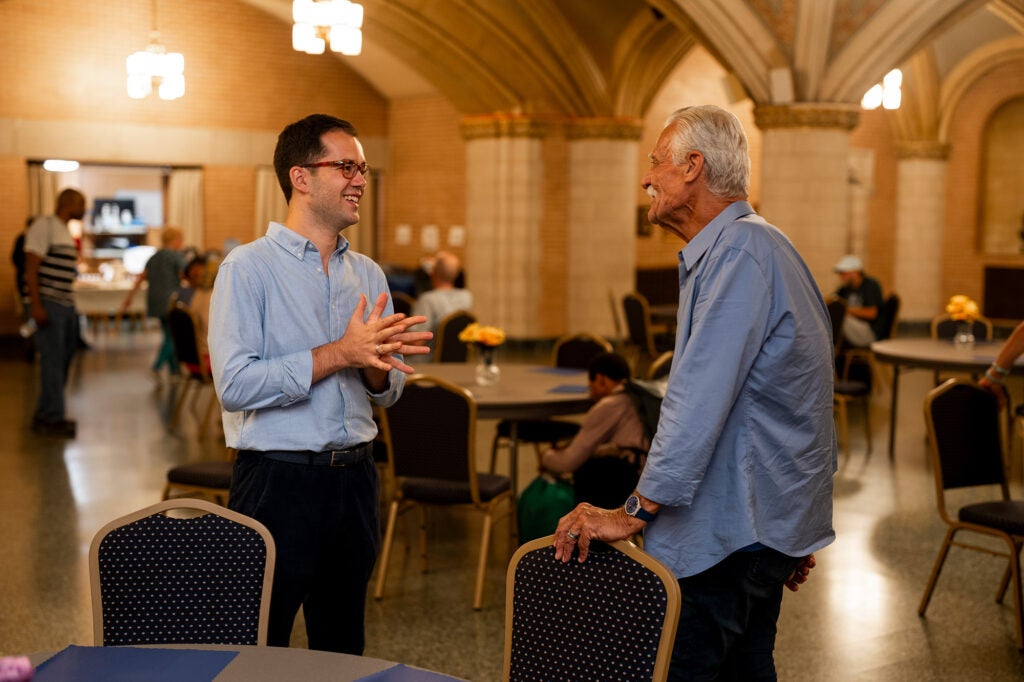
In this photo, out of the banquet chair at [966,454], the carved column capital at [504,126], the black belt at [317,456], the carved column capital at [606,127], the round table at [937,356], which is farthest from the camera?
the carved column capital at [606,127]


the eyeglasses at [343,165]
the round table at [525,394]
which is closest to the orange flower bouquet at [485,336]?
the round table at [525,394]

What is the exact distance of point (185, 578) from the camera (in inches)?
99.3

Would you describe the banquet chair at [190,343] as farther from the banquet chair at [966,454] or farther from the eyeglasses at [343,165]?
the eyeglasses at [343,165]

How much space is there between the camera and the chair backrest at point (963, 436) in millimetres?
4547

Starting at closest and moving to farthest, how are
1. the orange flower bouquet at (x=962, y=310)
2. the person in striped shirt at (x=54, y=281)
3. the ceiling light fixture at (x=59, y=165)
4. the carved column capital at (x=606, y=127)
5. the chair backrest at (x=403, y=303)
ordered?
1. the orange flower bouquet at (x=962, y=310)
2. the person in striped shirt at (x=54, y=281)
3. the chair backrest at (x=403, y=303)
4. the carved column capital at (x=606, y=127)
5. the ceiling light fixture at (x=59, y=165)

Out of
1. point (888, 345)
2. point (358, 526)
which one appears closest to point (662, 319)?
point (888, 345)

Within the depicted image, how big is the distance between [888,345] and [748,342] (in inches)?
240

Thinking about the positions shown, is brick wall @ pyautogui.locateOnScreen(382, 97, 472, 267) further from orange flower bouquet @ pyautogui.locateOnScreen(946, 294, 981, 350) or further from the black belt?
the black belt

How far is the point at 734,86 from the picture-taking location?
11125mm

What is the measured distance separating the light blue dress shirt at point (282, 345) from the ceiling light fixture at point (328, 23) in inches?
214

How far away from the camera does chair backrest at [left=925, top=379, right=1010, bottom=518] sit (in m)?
4.55

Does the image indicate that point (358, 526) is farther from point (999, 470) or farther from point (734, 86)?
point (734, 86)

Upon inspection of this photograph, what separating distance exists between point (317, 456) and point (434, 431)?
2093 mm

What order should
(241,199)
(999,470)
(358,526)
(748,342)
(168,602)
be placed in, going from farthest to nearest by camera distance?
(241,199), (999,470), (358,526), (168,602), (748,342)
